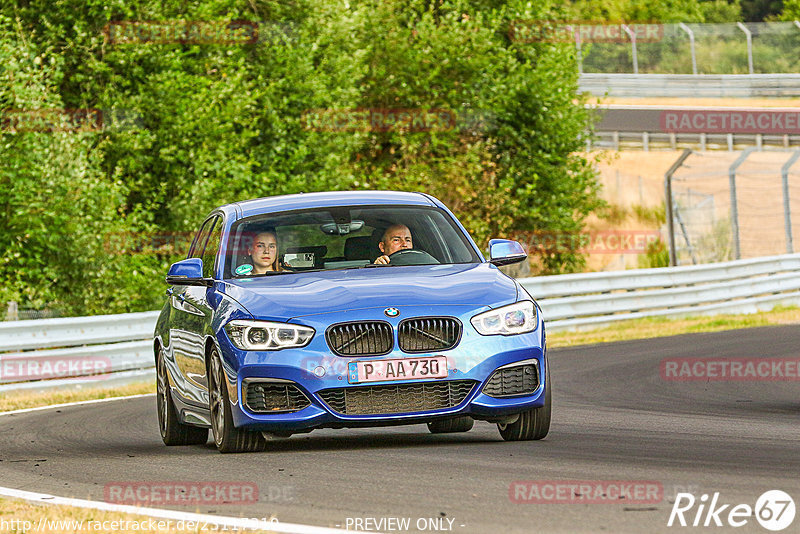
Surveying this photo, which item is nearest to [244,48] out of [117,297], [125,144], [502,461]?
[125,144]

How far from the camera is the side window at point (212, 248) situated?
31.6ft

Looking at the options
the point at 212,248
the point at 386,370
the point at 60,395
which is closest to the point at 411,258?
the point at 386,370

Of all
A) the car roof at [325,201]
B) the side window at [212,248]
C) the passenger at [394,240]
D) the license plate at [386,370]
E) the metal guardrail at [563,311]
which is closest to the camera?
the license plate at [386,370]

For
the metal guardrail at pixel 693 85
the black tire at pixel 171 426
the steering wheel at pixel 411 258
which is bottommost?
the metal guardrail at pixel 693 85

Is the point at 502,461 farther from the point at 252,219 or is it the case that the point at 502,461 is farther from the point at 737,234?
the point at 737,234

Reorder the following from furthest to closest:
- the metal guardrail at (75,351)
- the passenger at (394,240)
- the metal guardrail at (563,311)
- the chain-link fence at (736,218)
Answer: the chain-link fence at (736,218) < the metal guardrail at (563,311) < the metal guardrail at (75,351) < the passenger at (394,240)

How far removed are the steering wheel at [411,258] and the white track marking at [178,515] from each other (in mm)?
2758

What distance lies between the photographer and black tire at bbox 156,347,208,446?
9.95 metres

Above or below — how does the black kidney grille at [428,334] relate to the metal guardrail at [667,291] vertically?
above

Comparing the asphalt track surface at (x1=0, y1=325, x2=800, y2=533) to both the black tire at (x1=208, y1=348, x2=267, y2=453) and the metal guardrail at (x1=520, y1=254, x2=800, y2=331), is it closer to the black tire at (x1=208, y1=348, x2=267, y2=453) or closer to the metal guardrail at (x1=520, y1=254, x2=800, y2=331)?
the black tire at (x1=208, y1=348, x2=267, y2=453)

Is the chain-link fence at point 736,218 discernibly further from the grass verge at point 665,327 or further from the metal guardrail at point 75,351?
the metal guardrail at point 75,351

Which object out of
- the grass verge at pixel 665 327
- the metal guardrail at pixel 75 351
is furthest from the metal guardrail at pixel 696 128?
the metal guardrail at pixel 75 351

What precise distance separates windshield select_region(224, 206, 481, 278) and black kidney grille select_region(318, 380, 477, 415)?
1.15 m

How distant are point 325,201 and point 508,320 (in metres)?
1.88
